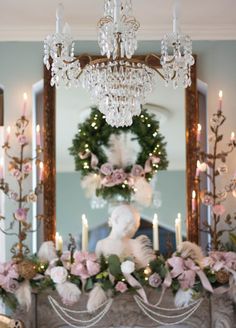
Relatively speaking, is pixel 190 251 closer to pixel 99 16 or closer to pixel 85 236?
pixel 85 236

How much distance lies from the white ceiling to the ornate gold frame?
0.25 m

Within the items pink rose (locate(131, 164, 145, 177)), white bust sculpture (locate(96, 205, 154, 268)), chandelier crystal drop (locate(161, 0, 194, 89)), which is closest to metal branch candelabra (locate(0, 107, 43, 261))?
white bust sculpture (locate(96, 205, 154, 268))

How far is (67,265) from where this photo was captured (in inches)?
139

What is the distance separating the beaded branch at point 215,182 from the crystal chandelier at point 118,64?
140 cm

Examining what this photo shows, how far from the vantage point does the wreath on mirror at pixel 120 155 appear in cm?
394

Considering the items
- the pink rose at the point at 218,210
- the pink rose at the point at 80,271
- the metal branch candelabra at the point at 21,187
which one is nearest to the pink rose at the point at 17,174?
the metal branch candelabra at the point at 21,187

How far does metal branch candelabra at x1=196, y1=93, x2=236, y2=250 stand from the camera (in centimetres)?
379

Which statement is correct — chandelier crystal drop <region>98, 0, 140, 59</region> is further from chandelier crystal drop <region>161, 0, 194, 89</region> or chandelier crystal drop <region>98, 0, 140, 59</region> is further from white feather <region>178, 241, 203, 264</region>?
white feather <region>178, 241, 203, 264</region>

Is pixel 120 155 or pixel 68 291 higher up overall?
pixel 120 155

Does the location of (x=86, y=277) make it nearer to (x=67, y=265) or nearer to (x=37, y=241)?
(x=67, y=265)

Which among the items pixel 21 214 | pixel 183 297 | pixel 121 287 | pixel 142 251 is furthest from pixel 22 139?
pixel 183 297

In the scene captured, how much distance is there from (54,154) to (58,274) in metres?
0.95

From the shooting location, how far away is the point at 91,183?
3.96 meters

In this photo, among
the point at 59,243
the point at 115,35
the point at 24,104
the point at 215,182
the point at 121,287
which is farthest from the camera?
the point at 215,182
